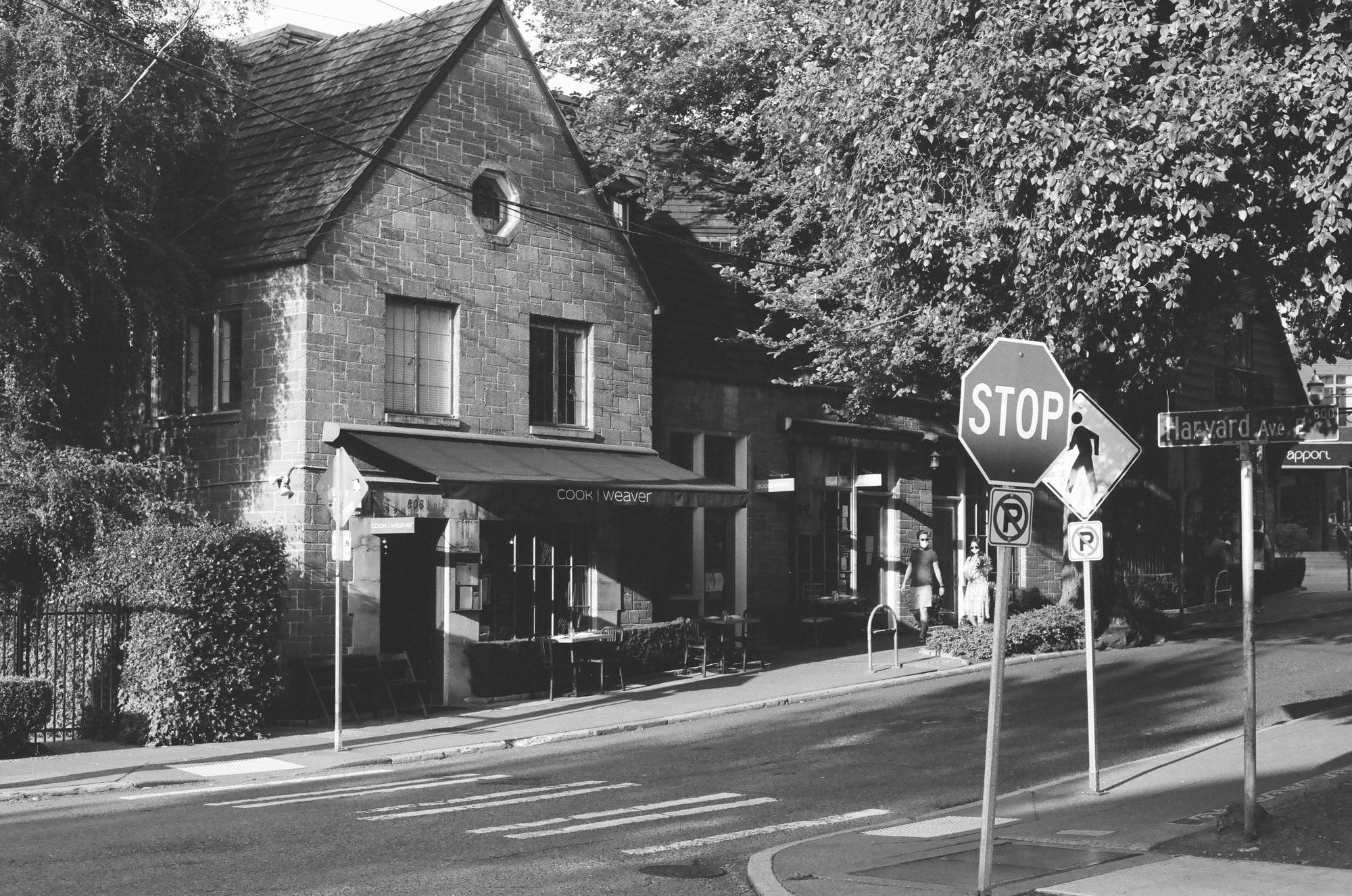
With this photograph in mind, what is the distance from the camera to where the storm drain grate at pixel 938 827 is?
420 inches

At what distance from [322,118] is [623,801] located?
12240 millimetres

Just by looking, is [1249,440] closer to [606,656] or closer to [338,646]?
[338,646]

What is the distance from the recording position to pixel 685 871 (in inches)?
370

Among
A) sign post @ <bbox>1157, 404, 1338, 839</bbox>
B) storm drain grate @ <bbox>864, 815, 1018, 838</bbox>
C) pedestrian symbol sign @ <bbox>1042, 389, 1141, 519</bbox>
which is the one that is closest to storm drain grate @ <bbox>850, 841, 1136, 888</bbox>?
storm drain grate @ <bbox>864, 815, 1018, 838</bbox>

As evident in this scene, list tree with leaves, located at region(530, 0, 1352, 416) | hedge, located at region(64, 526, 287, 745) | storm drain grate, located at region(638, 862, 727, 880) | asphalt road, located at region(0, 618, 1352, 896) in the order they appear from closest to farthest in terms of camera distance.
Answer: asphalt road, located at region(0, 618, 1352, 896)
storm drain grate, located at region(638, 862, 727, 880)
tree with leaves, located at region(530, 0, 1352, 416)
hedge, located at region(64, 526, 287, 745)

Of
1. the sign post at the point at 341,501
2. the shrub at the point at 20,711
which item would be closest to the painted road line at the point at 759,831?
the sign post at the point at 341,501

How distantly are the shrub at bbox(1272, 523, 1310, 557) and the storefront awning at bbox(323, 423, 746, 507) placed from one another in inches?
1168

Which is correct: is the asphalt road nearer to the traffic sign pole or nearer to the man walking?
the traffic sign pole

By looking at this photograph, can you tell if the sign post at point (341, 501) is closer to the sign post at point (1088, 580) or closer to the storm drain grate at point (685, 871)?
the storm drain grate at point (685, 871)

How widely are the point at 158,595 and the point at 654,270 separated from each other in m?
11.2

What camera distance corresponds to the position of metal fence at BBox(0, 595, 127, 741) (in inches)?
645

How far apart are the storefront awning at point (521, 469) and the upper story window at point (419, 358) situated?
0.52 meters

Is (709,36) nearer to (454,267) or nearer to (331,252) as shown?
(454,267)

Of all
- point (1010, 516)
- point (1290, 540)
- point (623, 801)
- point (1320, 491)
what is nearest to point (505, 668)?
point (623, 801)
